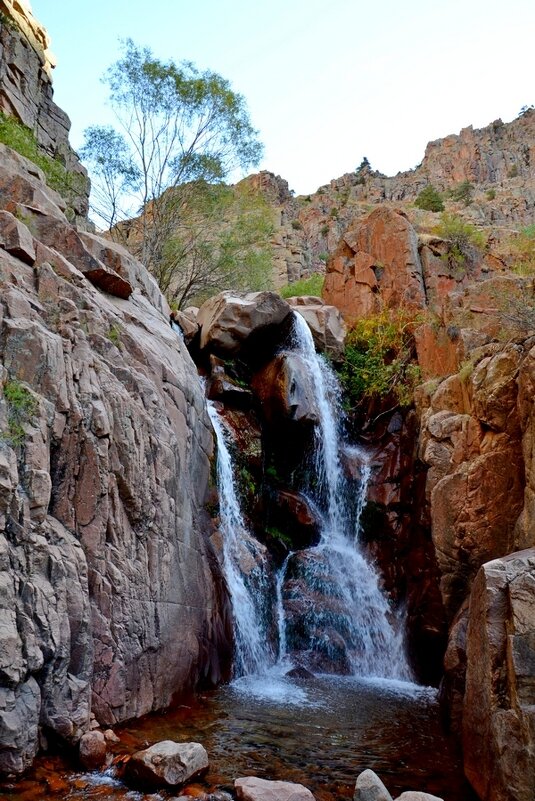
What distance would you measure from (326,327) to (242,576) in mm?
9740

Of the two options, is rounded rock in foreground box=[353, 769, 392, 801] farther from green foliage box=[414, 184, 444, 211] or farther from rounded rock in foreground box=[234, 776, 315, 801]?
green foliage box=[414, 184, 444, 211]

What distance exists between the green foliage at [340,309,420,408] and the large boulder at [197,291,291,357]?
9.89 feet

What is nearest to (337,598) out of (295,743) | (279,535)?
(279,535)

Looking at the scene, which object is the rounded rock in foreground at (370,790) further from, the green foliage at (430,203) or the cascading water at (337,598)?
the green foliage at (430,203)

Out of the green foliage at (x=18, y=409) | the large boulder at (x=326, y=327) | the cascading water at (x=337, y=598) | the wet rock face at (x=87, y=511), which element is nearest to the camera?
the wet rock face at (x=87, y=511)

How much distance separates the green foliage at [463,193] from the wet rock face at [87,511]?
140 feet

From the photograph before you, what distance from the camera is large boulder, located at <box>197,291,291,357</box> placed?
1628 centimetres

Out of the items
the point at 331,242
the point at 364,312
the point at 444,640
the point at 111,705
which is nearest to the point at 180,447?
the point at 111,705

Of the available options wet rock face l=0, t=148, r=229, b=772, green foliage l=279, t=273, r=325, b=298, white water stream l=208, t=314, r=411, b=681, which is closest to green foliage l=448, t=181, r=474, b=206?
green foliage l=279, t=273, r=325, b=298

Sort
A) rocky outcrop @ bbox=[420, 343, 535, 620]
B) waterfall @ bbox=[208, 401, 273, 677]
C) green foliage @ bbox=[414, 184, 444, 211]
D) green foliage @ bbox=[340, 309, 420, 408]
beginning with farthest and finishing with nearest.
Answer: green foliage @ bbox=[414, 184, 444, 211], green foliage @ bbox=[340, 309, 420, 408], waterfall @ bbox=[208, 401, 273, 677], rocky outcrop @ bbox=[420, 343, 535, 620]

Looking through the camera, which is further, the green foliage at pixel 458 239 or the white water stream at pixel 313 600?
the green foliage at pixel 458 239

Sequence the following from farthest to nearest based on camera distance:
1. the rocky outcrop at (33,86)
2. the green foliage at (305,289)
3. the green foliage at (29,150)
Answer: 1. the green foliage at (305,289)
2. the rocky outcrop at (33,86)
3. the green foliage at (29,150)

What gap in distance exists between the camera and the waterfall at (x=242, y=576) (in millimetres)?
10961

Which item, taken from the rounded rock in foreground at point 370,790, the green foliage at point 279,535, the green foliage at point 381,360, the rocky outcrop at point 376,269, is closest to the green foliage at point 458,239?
the rocky outcrop at point 376,269
